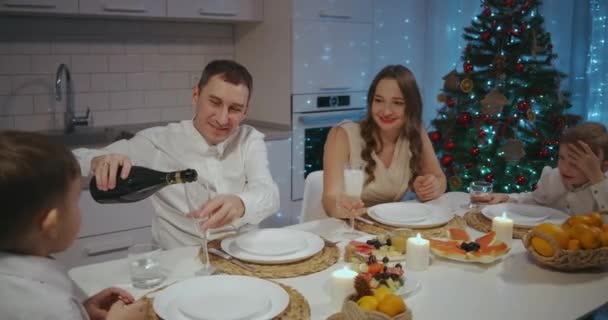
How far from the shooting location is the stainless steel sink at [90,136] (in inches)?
118

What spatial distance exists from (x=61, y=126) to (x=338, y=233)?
2.19 meters

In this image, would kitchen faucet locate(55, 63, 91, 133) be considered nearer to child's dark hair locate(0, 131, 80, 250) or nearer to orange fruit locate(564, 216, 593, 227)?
child's dark hair locate(0, 131, 80, 250)

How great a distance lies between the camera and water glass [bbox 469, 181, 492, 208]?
1896mm

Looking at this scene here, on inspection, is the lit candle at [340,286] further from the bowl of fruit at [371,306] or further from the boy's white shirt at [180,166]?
the boy's white shirt at [180,166]

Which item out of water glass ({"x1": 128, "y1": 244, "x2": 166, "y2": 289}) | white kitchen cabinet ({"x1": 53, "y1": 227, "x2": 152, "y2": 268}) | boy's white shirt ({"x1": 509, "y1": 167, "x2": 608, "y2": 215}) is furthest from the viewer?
white kitchen cabinet ({"x1": 53, "y1": 227, "x2": 152, "y2": 268})

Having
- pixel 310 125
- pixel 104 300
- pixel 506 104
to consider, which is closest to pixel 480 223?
pixel 104 300

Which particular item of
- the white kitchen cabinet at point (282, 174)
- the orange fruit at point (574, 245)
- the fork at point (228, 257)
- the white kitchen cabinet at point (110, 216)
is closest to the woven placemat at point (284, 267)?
the fork at point (228, 257)

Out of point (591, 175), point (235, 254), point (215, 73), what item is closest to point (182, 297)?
point (235, 254)

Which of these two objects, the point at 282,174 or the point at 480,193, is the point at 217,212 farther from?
the point at 282,174

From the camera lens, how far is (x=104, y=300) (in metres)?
1.16

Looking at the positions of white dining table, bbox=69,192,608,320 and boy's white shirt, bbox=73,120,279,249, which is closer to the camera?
white dining table, bbox=69,192,608,320

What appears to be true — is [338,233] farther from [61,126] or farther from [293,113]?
[61,126]

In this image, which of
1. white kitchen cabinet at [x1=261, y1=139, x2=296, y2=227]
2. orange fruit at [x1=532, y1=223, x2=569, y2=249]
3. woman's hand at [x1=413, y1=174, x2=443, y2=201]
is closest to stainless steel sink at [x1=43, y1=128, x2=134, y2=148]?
white kitchen cabinet at [x1=261, y1=139, x2=296, y2=227]

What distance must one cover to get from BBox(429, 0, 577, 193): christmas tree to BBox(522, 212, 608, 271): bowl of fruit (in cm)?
174
